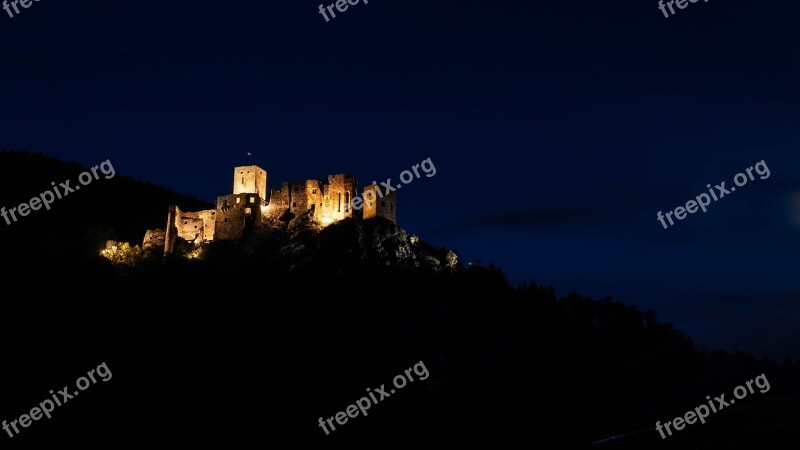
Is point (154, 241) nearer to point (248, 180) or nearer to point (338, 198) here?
point (248, 180)

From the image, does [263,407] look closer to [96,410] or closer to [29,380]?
[96,410]

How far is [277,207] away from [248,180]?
15.9 ft

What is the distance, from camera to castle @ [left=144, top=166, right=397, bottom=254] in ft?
201

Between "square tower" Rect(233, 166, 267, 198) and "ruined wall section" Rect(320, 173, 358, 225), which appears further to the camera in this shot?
"square tower" Rect(233, 166, 267, 198)

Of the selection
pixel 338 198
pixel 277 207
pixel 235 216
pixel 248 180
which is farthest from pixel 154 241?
pixel 338 198

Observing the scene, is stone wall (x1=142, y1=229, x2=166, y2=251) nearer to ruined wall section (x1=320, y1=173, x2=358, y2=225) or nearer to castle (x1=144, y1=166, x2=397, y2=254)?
castle (x1=144, y1=166, x2=397, y2=254)

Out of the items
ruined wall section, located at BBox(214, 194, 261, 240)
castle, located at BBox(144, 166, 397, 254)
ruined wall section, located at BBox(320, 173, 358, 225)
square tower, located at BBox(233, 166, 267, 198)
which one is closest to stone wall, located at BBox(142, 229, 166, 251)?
castle, located at BBox(144, 166, 397, 254)

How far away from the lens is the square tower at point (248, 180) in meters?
64.0

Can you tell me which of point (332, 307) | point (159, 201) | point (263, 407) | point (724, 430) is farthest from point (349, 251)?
point (159, 201)

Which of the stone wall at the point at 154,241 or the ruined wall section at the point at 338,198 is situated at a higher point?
the stone wall at the point at 154,241

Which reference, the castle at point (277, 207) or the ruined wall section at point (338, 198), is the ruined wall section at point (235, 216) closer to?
the castle at point (277, 207)

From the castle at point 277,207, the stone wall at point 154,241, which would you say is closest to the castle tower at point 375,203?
the castle at point 277,207

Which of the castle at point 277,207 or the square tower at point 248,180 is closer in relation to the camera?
the castle at point 277,207

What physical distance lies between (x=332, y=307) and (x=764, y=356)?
91949 millimetres
